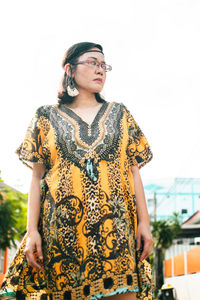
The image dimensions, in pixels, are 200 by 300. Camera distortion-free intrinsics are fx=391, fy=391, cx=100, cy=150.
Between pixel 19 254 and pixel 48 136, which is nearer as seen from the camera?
pixel 19 254

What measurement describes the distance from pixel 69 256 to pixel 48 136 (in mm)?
606

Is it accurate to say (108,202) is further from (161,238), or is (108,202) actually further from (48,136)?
(161,238)

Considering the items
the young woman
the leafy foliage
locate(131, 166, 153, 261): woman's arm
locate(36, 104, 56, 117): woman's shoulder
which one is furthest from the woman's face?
the leafy foliage

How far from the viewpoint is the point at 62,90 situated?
84.2 inches

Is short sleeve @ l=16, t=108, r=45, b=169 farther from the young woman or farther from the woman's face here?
the woman's face

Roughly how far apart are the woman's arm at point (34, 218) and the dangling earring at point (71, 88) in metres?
0.43

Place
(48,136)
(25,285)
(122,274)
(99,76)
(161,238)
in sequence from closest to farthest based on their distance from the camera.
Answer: (122,274) → (25,285) → (48,136) → (99,76) → (161,238)

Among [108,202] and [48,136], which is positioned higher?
[48,136]

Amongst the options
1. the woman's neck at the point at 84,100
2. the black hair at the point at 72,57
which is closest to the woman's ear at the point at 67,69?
the black hair at the point at 72,57

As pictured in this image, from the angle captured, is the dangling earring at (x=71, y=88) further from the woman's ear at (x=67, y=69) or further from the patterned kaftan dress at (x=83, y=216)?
the patterned kaftan dress at (x=83, y=216)

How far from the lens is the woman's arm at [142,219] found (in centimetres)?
171

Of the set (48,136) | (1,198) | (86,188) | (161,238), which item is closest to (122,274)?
(86,188)

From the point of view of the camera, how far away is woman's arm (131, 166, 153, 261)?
1.71 m

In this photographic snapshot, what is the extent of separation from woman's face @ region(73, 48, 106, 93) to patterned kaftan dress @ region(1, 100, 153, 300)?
0.22 metres
